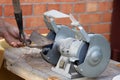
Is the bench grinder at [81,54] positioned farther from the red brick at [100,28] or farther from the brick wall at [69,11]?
the red brick at [100,28]

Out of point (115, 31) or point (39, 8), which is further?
point (115, 31)

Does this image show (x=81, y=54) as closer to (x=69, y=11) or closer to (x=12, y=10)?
(x=12, y=10)

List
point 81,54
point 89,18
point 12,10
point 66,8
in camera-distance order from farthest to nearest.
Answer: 1. point 89,18
2. point 66,8
3. point 12,10
4. point 81,54

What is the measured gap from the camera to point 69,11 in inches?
76.9

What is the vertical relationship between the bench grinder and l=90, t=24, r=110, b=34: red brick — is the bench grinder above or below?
A: above

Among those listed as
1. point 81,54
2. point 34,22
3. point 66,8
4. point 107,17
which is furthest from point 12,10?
point 81,54

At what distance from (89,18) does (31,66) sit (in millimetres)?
937

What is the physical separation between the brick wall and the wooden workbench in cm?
42

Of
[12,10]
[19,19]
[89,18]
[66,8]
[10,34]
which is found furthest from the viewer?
[89,18]

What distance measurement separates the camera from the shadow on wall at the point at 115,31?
2109 mm

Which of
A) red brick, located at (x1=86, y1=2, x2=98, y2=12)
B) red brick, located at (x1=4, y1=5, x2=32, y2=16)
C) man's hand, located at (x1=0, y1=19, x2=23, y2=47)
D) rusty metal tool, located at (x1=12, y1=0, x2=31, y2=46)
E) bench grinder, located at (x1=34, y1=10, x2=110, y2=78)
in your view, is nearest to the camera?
bench grinder, located at (x1=34, y1=10, x2=110, y2=78)

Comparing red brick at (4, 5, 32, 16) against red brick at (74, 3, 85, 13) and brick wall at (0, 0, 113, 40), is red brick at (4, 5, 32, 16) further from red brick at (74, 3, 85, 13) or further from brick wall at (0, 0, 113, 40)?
red brick at (74, 3, 85, 13)

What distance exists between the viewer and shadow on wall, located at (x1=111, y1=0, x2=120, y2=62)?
2109 millimetres

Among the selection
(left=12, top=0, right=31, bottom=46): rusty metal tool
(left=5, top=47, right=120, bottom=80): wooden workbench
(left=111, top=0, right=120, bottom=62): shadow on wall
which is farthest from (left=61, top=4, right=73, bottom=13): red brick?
(left=12, top=0, right=31, bottom=46): rusty metal tool
